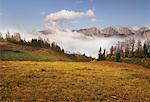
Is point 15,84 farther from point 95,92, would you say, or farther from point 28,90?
point 95,92

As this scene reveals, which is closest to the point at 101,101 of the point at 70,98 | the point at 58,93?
the point at 70,98

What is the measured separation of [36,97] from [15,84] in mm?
6769

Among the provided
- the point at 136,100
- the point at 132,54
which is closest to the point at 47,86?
the point at 136,100

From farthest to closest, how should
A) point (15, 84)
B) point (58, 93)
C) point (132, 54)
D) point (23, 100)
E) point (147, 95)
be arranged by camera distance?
point (132, 54) < point (15, 84) < point (147, 95) < point (58, 93) < point (23, 100)

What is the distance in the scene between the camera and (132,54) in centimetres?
19400

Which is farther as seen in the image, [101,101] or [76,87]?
[76,87]

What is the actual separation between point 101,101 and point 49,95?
15.1 feet

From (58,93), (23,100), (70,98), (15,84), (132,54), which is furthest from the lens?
(132,54)

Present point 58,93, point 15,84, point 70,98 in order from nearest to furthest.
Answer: point 70,98, point 58,93, point 15,84

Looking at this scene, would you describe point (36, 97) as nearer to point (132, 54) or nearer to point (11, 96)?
point (11, 96)

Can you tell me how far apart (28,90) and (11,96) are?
120 inches

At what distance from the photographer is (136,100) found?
24.0 m

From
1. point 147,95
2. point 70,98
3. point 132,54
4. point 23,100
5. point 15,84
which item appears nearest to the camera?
point 23,100

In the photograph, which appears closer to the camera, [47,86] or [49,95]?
[49,95]
